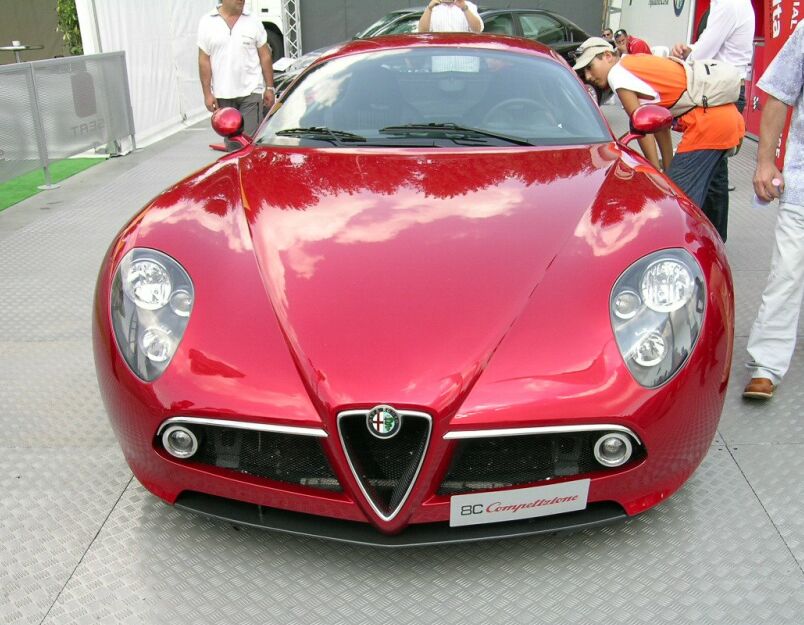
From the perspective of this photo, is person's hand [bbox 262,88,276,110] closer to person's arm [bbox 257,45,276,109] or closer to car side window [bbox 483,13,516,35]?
person's arm [bbox 257,45,276,109]

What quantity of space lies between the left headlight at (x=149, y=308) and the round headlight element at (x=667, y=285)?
125 centimetres

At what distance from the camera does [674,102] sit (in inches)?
158

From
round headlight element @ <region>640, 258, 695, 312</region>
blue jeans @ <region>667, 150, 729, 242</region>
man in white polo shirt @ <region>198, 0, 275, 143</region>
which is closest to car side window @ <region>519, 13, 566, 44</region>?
man in white polo shirt @ <region>198, 0, 275, 143</region>

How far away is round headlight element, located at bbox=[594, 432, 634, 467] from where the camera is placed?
6.66ft

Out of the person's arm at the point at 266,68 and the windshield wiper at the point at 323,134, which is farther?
the person's arm at the point at 266,68

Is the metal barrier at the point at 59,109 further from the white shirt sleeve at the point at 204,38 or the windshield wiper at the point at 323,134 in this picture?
the windshield wiper at the point at 323,134

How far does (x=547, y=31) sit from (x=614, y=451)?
10906mm

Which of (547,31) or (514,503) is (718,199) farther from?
(547,31)

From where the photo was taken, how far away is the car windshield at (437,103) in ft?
10.3

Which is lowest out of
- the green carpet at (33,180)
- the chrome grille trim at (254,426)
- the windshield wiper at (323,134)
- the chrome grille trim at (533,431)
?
the green carpet at (33,180)

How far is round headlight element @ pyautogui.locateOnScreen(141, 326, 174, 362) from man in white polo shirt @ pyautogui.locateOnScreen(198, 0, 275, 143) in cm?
442

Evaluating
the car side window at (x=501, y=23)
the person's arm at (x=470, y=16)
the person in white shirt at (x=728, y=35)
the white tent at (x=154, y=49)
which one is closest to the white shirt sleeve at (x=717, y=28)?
the person in white shirt at (x=728, y=35)

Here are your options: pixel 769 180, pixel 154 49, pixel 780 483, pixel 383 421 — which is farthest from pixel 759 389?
pixel 154 49

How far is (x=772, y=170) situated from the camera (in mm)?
3012
